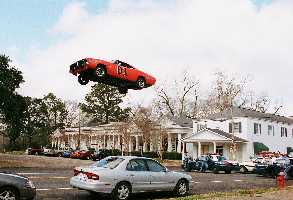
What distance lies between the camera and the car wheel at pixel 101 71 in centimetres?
1781

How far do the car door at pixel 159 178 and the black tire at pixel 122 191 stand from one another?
1.11 meters

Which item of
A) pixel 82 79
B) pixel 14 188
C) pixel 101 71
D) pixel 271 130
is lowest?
pixel 14 188

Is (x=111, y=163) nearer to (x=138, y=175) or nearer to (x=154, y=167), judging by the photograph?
(x=138, y=175)

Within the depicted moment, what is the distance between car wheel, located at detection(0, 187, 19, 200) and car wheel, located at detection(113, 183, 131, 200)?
3114mm

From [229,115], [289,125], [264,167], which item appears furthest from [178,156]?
[264,167]

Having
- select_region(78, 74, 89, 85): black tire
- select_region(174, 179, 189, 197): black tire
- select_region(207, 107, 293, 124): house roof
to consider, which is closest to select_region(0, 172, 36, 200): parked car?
select_region(174, 179, 189, 197): black tire

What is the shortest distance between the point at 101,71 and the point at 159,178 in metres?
4.94

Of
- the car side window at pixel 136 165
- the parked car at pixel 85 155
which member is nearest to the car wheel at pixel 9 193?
the car side window at pixel 136 165

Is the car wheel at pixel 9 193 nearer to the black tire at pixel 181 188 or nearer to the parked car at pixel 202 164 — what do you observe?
the black tire at pixel 181 188

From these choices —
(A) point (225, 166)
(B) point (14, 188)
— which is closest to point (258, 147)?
(A) point (225, 166)

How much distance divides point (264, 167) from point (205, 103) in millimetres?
58767

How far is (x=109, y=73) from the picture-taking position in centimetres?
1806

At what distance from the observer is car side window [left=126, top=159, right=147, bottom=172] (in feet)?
49.3

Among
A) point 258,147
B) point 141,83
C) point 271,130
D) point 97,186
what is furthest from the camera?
point 271,130
